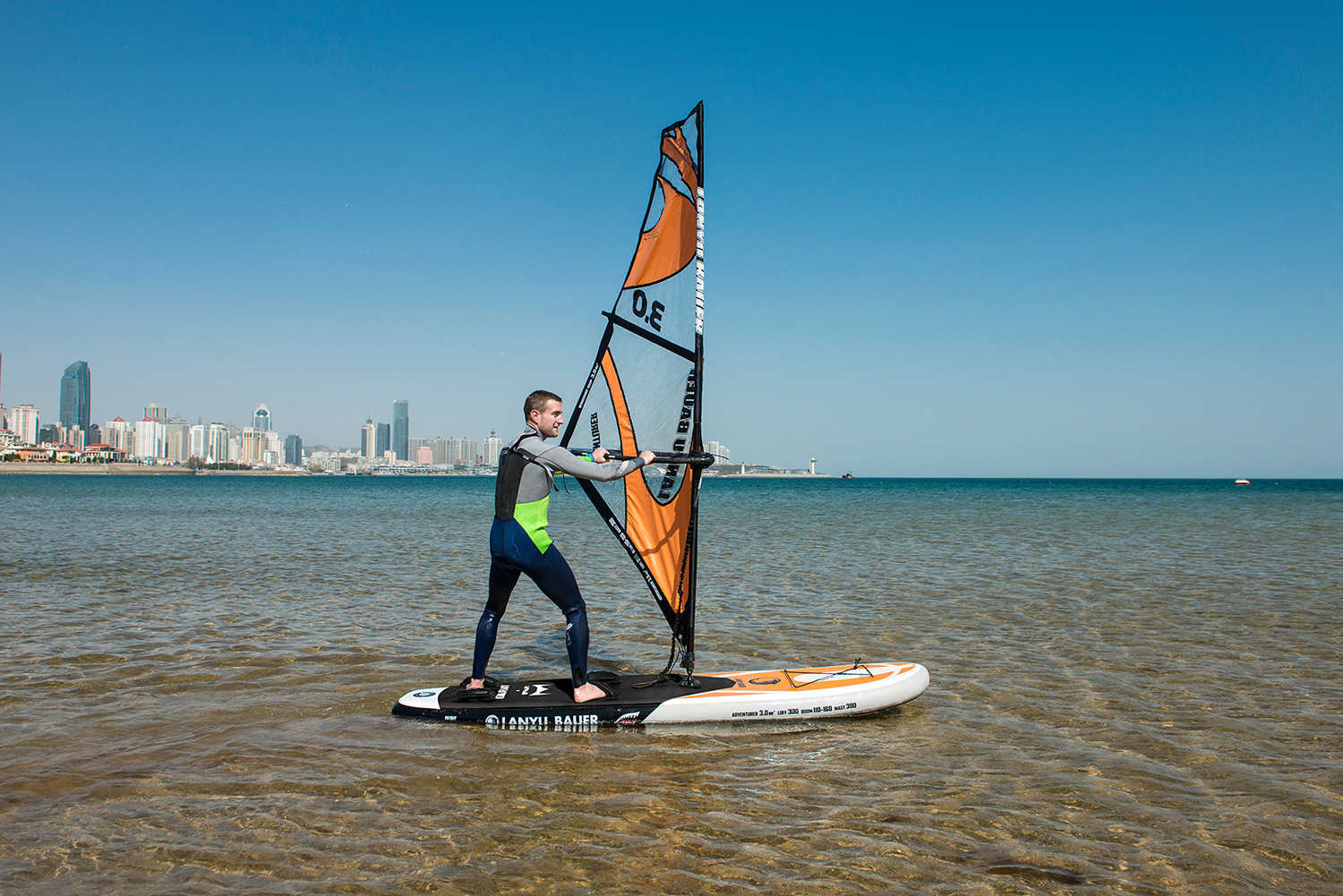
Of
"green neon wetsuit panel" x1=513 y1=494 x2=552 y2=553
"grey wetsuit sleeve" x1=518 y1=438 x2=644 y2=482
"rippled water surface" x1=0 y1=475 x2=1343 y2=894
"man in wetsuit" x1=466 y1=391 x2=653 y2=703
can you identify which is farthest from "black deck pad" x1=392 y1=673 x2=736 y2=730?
"grey wetsuit sleeve" x1=518 y1=438 x2=644 y2=482

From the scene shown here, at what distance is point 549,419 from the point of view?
5.48m

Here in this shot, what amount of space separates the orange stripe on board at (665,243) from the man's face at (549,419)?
1.15 metres

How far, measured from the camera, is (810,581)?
1307 centimetres

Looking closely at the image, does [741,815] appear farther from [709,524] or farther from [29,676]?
[709,524]

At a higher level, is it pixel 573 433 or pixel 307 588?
pixel 573 433

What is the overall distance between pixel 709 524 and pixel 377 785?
2481 cm

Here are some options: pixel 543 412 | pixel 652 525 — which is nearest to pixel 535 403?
pixel 543 412

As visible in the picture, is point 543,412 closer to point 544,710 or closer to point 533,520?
point 533,520

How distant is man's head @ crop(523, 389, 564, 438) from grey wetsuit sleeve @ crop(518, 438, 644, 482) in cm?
25

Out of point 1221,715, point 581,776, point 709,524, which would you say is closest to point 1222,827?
point 1221,715

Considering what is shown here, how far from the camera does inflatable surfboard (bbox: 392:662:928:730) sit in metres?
5.56

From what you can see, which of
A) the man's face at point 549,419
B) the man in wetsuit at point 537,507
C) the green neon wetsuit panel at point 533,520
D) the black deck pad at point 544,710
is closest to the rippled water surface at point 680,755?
the black deck pad at point 544,710

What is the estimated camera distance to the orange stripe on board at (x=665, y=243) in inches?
234

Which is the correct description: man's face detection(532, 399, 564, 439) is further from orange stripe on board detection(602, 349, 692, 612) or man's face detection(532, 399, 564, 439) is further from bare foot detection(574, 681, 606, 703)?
bare foot detection(574, 681, 606, 703)
